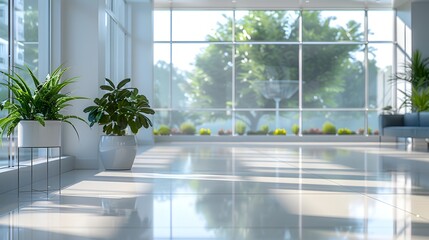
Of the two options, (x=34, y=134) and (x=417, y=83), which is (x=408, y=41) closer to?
(x=417, y=83)

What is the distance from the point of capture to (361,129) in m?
17.3

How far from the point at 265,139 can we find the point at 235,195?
12.2m

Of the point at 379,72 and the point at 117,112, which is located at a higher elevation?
the point at 379,72

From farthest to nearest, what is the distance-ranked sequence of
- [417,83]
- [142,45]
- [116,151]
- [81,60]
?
[417,83]
[142,45]
[81,60]
[116,151]

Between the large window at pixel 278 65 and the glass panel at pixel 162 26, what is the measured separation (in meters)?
0.03

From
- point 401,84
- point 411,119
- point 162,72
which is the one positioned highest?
point 162,72

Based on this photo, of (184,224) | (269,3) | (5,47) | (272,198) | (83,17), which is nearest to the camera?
(184,224)

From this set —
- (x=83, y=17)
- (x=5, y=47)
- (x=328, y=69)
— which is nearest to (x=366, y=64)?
(x=328, y=69)

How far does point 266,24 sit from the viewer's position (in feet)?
57.1

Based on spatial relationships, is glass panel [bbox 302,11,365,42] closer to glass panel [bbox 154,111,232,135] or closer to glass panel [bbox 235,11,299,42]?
glass panel [bbox 235,11,299,42]

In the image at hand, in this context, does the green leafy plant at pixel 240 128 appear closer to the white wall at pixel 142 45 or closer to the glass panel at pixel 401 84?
→ the white wall at pixel 142 45

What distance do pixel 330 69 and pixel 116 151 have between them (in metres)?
11.5

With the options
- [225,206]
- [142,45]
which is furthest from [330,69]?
[225,206]

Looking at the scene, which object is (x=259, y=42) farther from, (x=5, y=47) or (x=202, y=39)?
(x=5, y=47)
